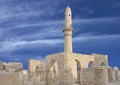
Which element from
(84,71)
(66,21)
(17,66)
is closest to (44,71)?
(66,21)

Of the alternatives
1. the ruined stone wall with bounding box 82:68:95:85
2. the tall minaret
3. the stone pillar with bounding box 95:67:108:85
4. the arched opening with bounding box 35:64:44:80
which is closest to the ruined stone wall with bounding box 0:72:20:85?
the stone pillar with bounding box 95:67:108:85

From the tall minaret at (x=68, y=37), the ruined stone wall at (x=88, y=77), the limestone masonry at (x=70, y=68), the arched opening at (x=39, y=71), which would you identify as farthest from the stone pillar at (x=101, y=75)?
the arched opening at (x=39, y=71)

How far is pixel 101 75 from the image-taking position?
17.8 m

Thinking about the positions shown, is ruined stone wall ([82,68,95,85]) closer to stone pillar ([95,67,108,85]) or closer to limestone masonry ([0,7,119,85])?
limestone masonry ([0,7,119,85])

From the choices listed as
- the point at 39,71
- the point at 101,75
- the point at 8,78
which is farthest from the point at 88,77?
the point at 8,78

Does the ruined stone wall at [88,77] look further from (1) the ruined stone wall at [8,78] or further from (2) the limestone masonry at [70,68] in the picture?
(1) the ruined stone wall at [8,78]

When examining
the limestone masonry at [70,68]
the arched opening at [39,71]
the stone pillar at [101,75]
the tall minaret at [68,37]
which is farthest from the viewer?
the arched opening at [39,71]

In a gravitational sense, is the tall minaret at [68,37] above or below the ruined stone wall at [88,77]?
above

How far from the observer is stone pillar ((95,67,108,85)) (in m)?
17.7

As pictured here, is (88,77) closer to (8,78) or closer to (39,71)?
(39,71)

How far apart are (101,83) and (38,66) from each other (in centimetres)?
1622

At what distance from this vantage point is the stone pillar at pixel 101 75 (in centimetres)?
1770

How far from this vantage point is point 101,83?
58.5ft

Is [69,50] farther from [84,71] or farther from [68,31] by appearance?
[84,71]
